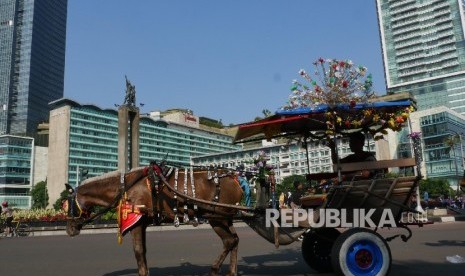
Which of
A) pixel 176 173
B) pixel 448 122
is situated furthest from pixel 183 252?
pixel 448 122

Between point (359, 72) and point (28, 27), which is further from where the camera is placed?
point (28, 27)

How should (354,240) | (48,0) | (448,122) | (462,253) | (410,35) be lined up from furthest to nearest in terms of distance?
(48,0), (410,35), (448,122), (462,253), (354,240)

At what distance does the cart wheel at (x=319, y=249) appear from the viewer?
6895 millimetres

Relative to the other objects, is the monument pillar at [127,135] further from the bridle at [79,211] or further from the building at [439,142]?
the building at [439,142]

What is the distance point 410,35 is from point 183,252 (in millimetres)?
148356

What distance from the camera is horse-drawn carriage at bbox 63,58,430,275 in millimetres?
5805

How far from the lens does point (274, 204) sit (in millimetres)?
6469

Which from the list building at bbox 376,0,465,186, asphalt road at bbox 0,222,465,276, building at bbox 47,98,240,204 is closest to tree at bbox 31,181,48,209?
building at bbox 47,98,240,204

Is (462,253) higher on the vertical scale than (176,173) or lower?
lower

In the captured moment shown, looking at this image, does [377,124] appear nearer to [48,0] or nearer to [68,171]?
[68,171]

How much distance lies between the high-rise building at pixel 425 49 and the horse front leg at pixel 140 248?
135 meters

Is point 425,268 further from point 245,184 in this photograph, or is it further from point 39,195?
point 39,195

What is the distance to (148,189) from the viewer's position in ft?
20.6

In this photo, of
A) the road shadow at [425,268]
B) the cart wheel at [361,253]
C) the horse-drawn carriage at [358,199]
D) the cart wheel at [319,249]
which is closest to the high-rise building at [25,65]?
the cart wheel at [319,249]
